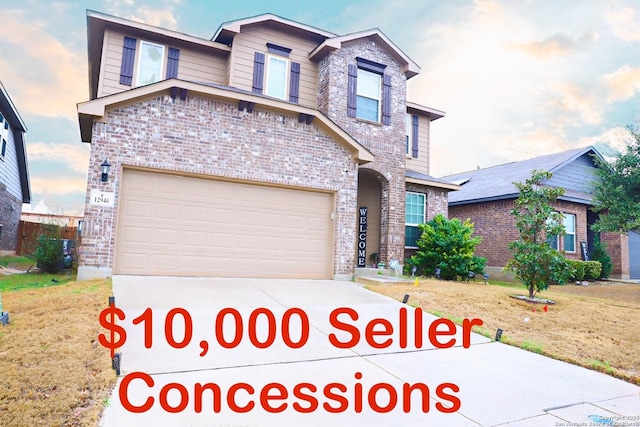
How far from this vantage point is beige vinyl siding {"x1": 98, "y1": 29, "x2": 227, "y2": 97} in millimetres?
11250

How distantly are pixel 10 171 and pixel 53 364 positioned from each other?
20.4 metres

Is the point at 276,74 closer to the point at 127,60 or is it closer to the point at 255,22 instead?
the point at 255,22

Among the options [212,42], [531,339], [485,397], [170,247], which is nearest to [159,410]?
[485,397]

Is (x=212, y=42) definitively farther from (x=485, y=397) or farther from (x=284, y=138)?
(x=485, y=397)

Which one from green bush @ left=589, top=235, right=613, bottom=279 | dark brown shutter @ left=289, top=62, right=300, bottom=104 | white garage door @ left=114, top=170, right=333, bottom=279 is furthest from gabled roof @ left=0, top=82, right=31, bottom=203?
green bush @ left=589, top=235, right=613, bottom=279

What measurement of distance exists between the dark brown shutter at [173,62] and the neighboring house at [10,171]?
27.3 ft

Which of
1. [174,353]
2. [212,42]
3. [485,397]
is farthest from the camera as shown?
[212,42]

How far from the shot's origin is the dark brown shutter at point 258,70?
1238cm

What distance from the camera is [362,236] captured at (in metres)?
13.0

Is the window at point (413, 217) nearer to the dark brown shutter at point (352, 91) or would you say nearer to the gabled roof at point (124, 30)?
the dark brown shutter at point (352, 91)

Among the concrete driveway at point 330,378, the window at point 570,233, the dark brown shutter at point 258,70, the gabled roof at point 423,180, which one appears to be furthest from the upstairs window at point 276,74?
the window at point 570,233

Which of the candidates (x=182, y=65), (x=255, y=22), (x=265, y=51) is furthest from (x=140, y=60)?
(x=265, y=51)

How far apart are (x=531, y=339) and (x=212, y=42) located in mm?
11350

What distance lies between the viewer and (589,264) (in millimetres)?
16484
